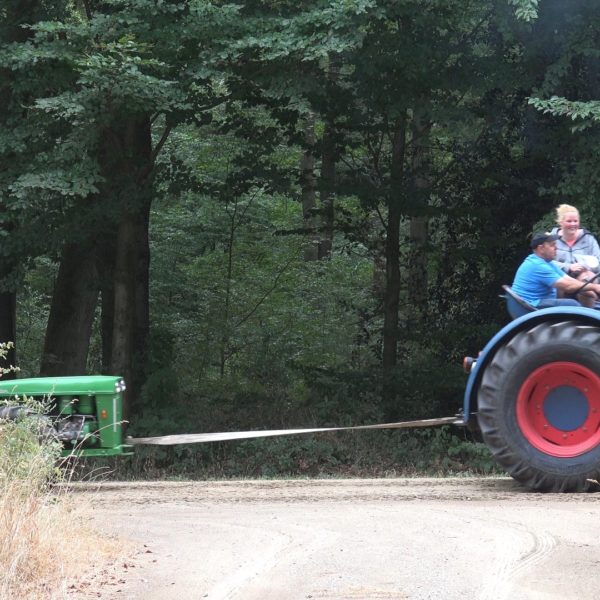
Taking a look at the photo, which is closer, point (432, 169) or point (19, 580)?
point (19, 580)

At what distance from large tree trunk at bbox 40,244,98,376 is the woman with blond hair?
9.65 metres

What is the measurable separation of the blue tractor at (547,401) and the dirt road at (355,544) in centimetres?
26

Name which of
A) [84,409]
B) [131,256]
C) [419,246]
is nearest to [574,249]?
[84,409]

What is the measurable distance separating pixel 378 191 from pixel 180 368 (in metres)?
6.18

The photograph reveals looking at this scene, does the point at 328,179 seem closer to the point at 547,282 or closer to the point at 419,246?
the point at 419,246

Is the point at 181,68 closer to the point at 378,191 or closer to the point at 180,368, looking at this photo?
the point at 378,191

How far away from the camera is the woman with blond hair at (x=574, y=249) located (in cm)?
888

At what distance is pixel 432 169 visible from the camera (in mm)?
17250

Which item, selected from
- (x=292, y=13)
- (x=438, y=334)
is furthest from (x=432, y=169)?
(x=292, y=13)

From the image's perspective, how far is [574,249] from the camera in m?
9.10

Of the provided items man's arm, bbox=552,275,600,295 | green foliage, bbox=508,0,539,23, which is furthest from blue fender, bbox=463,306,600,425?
green foliage, bbox=508,0,539,23

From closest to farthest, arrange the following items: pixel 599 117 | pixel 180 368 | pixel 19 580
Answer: pixel 19 580 → pixel 599 117 → pixel 180 368

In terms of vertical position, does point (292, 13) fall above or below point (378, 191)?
above

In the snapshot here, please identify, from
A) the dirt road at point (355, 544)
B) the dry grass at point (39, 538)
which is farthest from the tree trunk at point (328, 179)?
the dry grass at point (39, 538)
